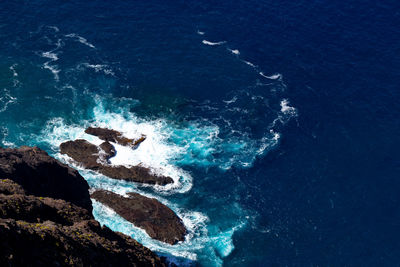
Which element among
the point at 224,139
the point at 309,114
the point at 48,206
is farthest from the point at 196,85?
the point at 48,206

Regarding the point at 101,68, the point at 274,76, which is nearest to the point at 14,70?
the point at 101,68

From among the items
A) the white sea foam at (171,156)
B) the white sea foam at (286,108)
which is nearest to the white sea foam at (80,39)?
the white sea foam at (171,156)

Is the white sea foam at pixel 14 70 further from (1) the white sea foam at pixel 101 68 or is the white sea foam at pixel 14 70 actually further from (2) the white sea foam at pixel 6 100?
(1) the white sea foam at pixel 101 68

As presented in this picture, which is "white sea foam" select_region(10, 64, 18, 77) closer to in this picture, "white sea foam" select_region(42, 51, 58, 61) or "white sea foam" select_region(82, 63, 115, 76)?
"white sea foam" select_region(42, 51, 58, 61)

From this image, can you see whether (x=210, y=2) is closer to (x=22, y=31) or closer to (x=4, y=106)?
(x=22, y=31)

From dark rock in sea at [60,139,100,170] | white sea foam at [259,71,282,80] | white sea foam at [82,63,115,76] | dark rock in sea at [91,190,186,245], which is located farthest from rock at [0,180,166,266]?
white sea foam at [259,71,282,80]

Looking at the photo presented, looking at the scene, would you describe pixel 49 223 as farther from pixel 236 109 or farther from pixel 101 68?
pixel 101 68

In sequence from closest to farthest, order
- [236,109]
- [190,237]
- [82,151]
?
[190,237] < [82,151] < [236,109]
